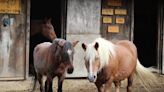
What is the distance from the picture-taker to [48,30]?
1243 centimetres

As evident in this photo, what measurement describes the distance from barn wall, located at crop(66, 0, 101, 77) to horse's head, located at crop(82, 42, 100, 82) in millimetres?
4065

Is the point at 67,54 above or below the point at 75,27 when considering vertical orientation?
below

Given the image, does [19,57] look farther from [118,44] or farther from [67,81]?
[118,44]

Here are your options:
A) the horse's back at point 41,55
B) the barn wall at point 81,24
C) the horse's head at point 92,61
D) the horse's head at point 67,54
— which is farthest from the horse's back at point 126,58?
the barn wall at point 81,24

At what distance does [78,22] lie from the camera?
39.3 ft

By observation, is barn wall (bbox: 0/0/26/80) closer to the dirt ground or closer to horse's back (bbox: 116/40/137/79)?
the dirt ground

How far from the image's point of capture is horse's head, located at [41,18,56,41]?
1229 centimetres

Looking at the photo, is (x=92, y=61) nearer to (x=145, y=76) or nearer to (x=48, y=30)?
(x=145, y=76)

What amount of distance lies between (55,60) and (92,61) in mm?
1570

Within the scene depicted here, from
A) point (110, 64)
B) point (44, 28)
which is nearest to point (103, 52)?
point (110, 64)

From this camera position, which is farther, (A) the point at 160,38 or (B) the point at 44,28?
Result: (A) the point at 160,38

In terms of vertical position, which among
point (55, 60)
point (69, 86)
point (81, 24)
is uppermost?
point (81, 24)

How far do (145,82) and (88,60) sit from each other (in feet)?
7.98

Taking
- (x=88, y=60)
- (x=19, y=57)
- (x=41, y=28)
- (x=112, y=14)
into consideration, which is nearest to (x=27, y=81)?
(x=19, y=57)
